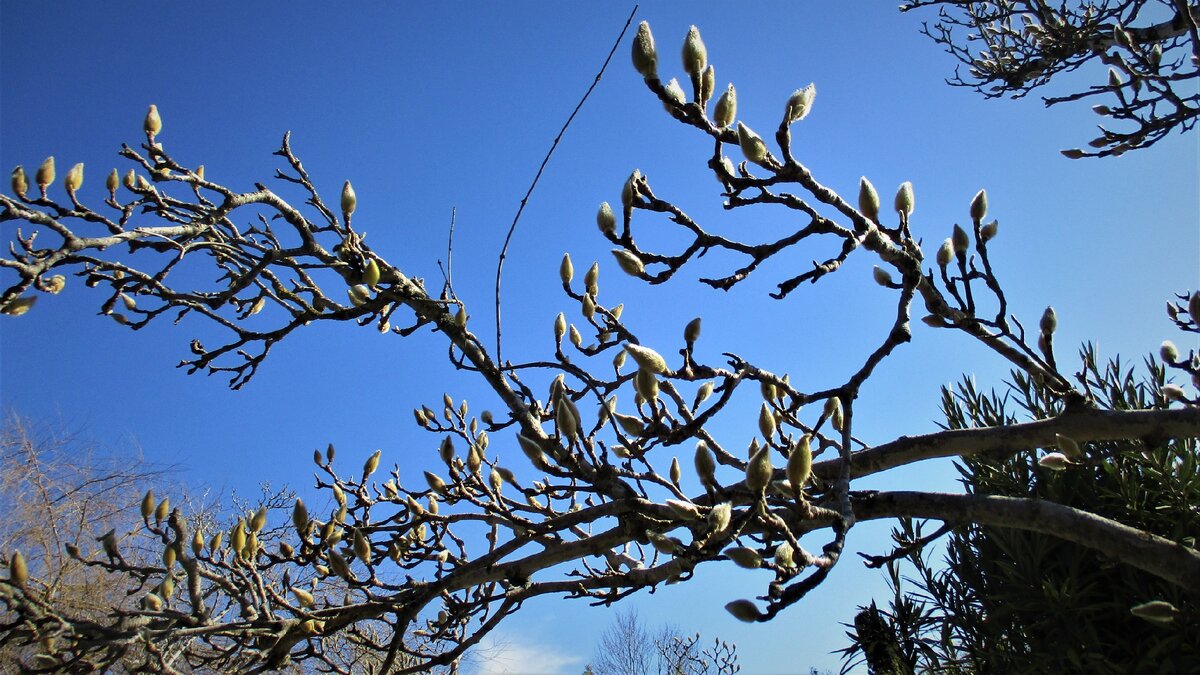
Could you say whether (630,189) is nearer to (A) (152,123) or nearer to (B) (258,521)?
(B) (258,521)

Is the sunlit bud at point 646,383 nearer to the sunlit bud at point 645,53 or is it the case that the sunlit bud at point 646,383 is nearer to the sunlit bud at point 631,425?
the sunlit bud at point 631,425

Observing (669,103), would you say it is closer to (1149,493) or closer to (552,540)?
(552,540)

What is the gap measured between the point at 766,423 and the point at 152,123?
238 cm

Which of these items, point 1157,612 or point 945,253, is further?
point 945,253

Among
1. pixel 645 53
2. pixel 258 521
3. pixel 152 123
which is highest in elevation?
pixel 152 123

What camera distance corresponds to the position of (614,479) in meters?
1.97

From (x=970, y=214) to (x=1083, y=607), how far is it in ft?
6.50

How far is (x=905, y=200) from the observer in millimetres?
2002

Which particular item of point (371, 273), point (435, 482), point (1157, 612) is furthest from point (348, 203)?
point (1157, 612)

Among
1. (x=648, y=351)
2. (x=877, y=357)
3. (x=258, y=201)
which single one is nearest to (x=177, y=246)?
(x=258, y=201)

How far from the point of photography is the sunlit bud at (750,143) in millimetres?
1609

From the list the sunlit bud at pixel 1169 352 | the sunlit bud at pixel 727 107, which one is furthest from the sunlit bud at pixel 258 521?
the sunlit bud at pixel 1169 352

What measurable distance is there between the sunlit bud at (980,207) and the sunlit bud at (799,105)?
2.53 feet

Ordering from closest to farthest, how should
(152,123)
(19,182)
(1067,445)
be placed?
1. (1067,445)
2. (19,182)
3. (152,123)
